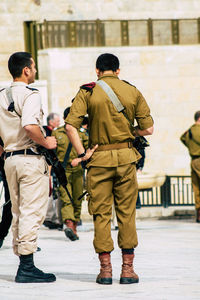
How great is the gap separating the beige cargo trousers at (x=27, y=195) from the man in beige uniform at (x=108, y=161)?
358 millimetres

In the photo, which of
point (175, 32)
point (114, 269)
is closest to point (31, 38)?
point (175, 32)

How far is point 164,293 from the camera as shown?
6215 millimetres

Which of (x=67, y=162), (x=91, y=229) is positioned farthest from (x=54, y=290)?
(x=91, y=229)

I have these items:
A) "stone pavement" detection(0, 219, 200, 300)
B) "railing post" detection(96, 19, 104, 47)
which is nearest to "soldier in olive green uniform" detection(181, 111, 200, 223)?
"stone pavement" detection(0, 219, 200, 300)

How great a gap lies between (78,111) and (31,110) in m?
0.37

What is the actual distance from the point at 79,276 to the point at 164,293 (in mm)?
1126

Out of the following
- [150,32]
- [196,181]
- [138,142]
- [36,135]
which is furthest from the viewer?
[150,32]

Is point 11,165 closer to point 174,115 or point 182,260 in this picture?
point 182,260

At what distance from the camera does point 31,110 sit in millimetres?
6637

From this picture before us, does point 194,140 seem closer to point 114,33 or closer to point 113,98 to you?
point 114,33

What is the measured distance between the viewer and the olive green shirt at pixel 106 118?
673 cm

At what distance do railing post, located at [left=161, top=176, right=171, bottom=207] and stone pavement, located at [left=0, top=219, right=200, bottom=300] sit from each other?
3.67 m

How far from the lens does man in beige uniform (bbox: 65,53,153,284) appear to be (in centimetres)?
671

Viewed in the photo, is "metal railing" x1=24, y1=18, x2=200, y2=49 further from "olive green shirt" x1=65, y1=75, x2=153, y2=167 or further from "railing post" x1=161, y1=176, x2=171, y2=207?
"olive green shirt" x1=65, y1=75, x2=153, y2=167
